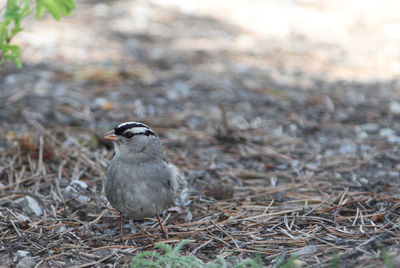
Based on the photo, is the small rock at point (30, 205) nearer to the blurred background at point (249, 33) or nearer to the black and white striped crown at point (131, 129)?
the black and white striped crown at point (131, 129)

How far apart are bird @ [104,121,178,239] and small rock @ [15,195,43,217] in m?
Result: 0.75

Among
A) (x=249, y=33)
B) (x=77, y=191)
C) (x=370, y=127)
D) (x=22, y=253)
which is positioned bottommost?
(x=249, y=33)

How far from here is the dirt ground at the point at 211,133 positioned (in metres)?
4.20

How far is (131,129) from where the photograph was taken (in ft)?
14.9

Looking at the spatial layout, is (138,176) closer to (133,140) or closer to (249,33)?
(133,140)

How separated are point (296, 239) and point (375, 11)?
1099 centimetres

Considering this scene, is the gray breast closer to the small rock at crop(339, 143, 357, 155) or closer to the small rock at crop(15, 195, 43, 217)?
the small rock at crop(15, 195, 43, 217)

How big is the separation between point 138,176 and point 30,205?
3.63ft

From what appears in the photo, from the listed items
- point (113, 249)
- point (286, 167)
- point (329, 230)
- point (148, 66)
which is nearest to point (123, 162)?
point (113, 249)

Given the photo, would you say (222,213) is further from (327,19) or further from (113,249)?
(327,19)

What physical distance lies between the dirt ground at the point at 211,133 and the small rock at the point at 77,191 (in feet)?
0.04

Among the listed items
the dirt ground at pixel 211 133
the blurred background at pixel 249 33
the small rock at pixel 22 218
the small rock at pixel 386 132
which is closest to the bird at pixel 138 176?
the dirt ground at pixel 211 133

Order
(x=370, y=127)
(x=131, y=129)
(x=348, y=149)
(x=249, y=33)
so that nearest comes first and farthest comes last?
(x=131, y=129) → (x=348, y=149) → (x=370, y=127) → (x=249, y=33)

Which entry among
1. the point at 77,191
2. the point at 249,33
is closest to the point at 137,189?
the point at 77,191
